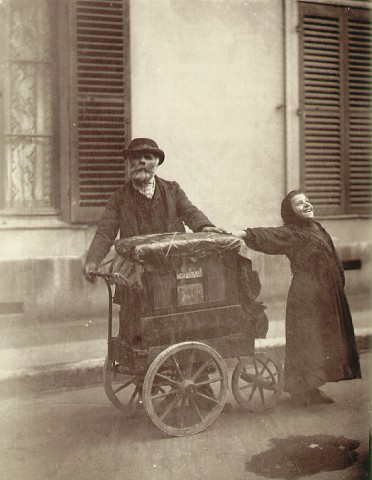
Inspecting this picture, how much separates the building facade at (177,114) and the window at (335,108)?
0.04ft

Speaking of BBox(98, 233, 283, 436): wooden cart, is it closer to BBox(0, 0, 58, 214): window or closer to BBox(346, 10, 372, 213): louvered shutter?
BBox(0, 0, 58, 214): window

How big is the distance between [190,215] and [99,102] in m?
1.74

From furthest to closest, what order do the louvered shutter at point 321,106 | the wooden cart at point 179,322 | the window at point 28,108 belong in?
the louvered shutter at point 321,106, the window at point 28,108, the wooden cart at point 179,322

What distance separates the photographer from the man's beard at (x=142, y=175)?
399 cm

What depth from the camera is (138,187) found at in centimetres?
407

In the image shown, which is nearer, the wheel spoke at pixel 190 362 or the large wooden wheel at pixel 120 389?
the wheel spoke at pixel 190 362

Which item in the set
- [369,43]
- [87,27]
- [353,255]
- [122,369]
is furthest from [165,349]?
[369,43]

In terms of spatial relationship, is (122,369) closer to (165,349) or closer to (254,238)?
(165,349)

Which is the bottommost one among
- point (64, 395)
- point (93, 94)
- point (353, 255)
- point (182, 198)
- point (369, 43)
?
point (64, 395)

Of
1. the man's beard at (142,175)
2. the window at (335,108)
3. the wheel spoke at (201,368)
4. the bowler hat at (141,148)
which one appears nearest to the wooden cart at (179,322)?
the wheel spoke at (201,368)

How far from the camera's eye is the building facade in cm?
501

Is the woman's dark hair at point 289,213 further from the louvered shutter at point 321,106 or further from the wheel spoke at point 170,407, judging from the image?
the wheel spoke at point 170,407

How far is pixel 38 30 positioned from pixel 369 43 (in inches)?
108

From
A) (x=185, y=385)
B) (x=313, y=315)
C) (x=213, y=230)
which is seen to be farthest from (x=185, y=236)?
(x=313, y=315)
